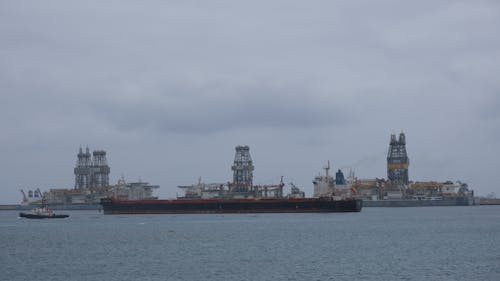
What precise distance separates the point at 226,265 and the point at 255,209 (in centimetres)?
8333

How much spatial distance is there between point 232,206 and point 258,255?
7885 centimetres

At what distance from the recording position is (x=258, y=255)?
55531mm

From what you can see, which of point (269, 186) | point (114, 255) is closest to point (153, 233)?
point (114, 255)

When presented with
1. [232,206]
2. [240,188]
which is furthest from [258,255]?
[240,188]

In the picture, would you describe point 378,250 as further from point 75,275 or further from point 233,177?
point 233,177

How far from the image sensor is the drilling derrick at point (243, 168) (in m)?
190

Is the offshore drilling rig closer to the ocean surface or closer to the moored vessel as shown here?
the moored vessel

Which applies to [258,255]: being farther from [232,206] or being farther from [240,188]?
[240,188]

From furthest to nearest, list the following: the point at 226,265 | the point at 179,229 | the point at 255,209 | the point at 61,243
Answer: the point at 255,209 < the point at 179,229 < the point at 61,243 < the point at 226,265

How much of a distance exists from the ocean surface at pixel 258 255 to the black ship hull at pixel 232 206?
47.0 meters

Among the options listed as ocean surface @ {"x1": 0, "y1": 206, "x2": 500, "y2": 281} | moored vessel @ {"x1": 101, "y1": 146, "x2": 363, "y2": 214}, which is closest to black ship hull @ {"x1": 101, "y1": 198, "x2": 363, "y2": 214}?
moored vessel @ {"x1": 101, "y1": 146, "x2": 363, "y2": 214}

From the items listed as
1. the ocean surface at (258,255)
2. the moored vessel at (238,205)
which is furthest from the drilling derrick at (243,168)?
the ocean surface at (258,255)

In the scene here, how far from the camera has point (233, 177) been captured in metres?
192

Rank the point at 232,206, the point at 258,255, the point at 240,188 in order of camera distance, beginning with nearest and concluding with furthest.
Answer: the point at 258,255 → the point at 232,206 → the point at 240,188
